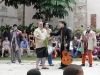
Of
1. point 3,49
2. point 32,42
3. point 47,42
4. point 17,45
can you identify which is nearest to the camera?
point 47,42

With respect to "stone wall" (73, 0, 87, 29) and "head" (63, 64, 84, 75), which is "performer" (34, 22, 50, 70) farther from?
"stone wall" (73, 0, 87, 29)

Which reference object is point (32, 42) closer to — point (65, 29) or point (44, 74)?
point (65, 29)

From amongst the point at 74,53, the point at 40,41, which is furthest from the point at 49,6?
the point at 40,41

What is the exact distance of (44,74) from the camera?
1098 cm

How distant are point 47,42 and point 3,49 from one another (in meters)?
8.06

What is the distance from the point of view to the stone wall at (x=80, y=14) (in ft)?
86.6

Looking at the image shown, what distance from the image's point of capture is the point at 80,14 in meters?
26.7

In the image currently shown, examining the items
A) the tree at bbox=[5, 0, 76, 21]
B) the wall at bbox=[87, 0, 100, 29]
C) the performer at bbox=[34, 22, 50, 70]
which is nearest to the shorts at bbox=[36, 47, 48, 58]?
the performer at bbox=[34, 22, 50, 70]

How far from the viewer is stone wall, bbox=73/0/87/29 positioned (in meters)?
26.4

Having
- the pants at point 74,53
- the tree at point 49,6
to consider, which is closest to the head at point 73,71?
the pants at point 74,53

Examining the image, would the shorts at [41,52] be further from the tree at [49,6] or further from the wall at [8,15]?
the wall at [8,15]

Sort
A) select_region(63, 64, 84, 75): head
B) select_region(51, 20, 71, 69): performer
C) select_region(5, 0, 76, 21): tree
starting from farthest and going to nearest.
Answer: select_region(5, 0, 76, 21): tree
select_region(51, 20, 71, 69): performer
select_region(63, 64, 84, 75): head

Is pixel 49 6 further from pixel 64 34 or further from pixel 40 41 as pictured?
pixel 40 41

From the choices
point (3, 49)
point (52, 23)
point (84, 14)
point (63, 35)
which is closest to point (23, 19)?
point (52, 23)
